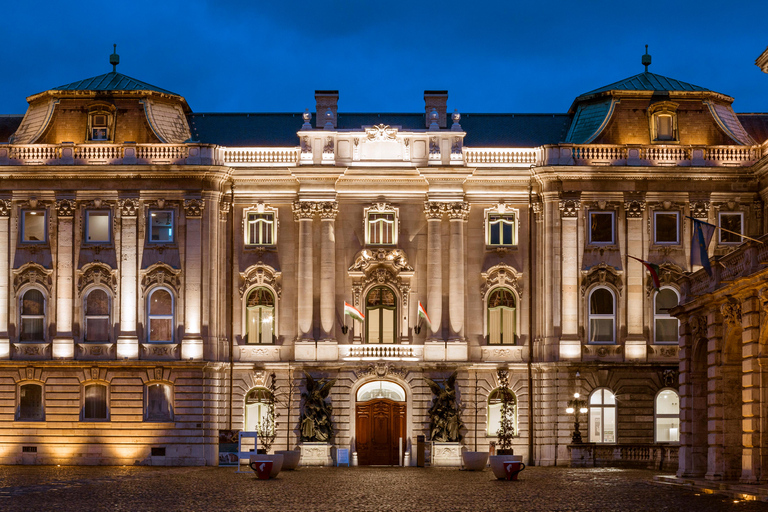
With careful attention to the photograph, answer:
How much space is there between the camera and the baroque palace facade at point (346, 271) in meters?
57.2

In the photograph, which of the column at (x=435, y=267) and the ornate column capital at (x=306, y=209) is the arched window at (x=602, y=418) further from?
the ornate column capital at (x=306, y=209)

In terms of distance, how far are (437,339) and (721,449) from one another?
22.7m

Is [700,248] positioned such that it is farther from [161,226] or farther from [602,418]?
[161,226]

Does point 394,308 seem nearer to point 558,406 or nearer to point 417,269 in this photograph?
point 417,269

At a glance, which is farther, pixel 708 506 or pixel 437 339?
pixel 437 339

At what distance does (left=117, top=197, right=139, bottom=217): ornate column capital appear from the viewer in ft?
192

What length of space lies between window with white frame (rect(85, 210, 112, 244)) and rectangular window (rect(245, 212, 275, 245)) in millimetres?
6695

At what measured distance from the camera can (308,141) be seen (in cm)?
5975

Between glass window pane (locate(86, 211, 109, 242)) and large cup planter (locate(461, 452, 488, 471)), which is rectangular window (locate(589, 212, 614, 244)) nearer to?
large cup planter (locate(461, 452, 488, 471))

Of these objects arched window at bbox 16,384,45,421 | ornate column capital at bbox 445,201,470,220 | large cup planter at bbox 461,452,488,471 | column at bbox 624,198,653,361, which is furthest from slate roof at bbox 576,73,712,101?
arched window at bbox 16,384,45,421

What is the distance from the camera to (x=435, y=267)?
2327 inches

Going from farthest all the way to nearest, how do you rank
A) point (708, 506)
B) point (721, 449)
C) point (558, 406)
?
point (558, 406) → point (721, 449) → point (708, 506)

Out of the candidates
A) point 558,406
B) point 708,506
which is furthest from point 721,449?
point 558,406

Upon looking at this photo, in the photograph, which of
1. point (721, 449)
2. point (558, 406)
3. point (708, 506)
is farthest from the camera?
point (558, 406)
